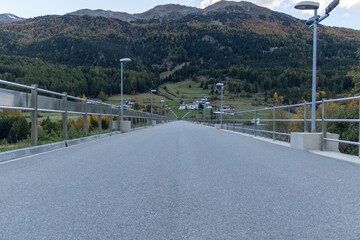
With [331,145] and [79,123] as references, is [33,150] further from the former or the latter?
[331,145]

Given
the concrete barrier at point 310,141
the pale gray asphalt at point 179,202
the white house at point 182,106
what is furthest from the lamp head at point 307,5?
the white house at point 182,106

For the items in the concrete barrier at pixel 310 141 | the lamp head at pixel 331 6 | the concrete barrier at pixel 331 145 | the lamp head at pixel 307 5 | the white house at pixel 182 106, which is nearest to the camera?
the concrete barrier at pixel 331 145

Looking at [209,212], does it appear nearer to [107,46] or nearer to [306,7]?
[306,7]

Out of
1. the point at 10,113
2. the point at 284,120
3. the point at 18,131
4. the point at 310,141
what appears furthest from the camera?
the point at 284,120

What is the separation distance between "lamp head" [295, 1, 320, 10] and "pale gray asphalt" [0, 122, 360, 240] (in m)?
7.33

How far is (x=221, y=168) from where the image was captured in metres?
6.16

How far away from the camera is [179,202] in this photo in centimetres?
366

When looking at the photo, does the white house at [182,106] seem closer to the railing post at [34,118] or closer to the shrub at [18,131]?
the shrub at [18,131]

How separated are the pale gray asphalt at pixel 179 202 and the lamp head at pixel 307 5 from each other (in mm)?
7332

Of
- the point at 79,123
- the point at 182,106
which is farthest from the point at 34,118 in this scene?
the point at 182,106

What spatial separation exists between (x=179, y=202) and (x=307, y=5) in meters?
10.5

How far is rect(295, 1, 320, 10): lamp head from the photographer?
36.4 ft

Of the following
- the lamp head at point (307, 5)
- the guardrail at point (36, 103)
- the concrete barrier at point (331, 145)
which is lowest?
the concrete barrier at point (331, 145)

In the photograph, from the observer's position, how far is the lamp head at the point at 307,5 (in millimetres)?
11098
